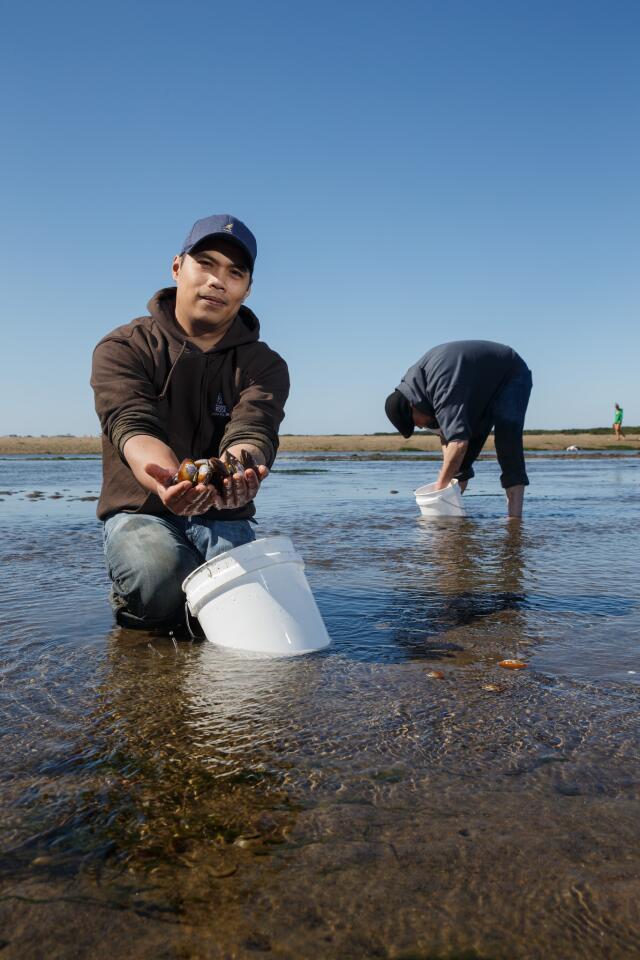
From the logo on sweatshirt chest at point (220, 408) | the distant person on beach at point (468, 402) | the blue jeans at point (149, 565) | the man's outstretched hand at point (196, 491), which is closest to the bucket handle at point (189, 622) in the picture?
the blue jeans at point (149, 565)

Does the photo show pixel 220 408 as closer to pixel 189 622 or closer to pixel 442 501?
pixel 189 622

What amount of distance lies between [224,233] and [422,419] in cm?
458

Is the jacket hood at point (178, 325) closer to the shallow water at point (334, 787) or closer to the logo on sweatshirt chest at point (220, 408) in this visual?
the logo on sweatshirt chest at point (220, 408)

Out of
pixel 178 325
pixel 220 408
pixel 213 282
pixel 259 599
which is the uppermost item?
pixel 213 282

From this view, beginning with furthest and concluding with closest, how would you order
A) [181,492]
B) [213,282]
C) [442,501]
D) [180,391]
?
[442,501] < [180,391] < [213,282] < [181,492]

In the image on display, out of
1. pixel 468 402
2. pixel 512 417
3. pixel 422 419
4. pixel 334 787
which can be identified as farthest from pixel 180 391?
pixel 512 417

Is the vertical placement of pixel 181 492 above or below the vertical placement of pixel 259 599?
above

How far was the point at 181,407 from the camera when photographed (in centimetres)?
363

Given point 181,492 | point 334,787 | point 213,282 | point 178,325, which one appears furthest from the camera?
point 178,325

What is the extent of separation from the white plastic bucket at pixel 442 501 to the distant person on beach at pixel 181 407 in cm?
396

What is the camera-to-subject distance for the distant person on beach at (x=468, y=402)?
23.2 ft

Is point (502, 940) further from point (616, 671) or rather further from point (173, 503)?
point (173, 503)

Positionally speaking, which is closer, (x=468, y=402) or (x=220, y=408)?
(x=220, y=408)

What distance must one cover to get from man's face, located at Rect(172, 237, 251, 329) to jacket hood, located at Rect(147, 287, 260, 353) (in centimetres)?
10
